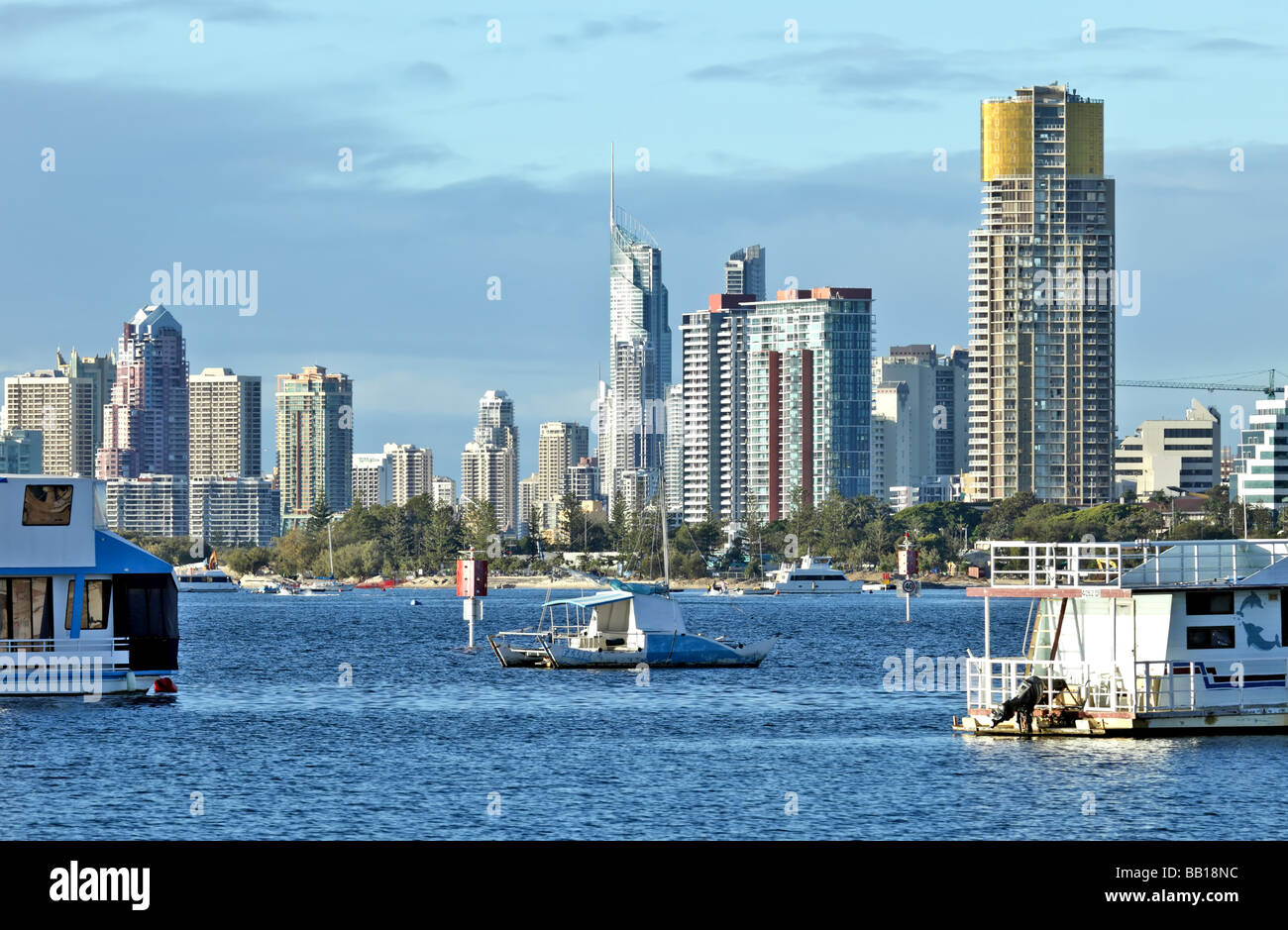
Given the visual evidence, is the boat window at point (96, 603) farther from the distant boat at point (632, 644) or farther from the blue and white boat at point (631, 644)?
the blue and white boat at point (631, 644)

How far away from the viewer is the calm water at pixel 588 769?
125ft

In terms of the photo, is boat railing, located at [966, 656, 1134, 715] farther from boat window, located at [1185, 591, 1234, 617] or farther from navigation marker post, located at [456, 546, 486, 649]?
navigation marker post, located at [456, 546, 486, 649]

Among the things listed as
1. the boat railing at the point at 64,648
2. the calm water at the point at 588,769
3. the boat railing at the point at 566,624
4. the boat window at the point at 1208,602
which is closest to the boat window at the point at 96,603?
the boat railing at the point at 64,648

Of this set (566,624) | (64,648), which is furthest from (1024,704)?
(566,624)

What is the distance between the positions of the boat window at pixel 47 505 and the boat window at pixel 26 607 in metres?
1.98

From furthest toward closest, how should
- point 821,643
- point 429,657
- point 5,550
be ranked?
point 821,643, point 429,657, point 5,550

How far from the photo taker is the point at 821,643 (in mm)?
127062

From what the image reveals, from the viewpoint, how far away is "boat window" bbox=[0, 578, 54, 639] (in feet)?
198
